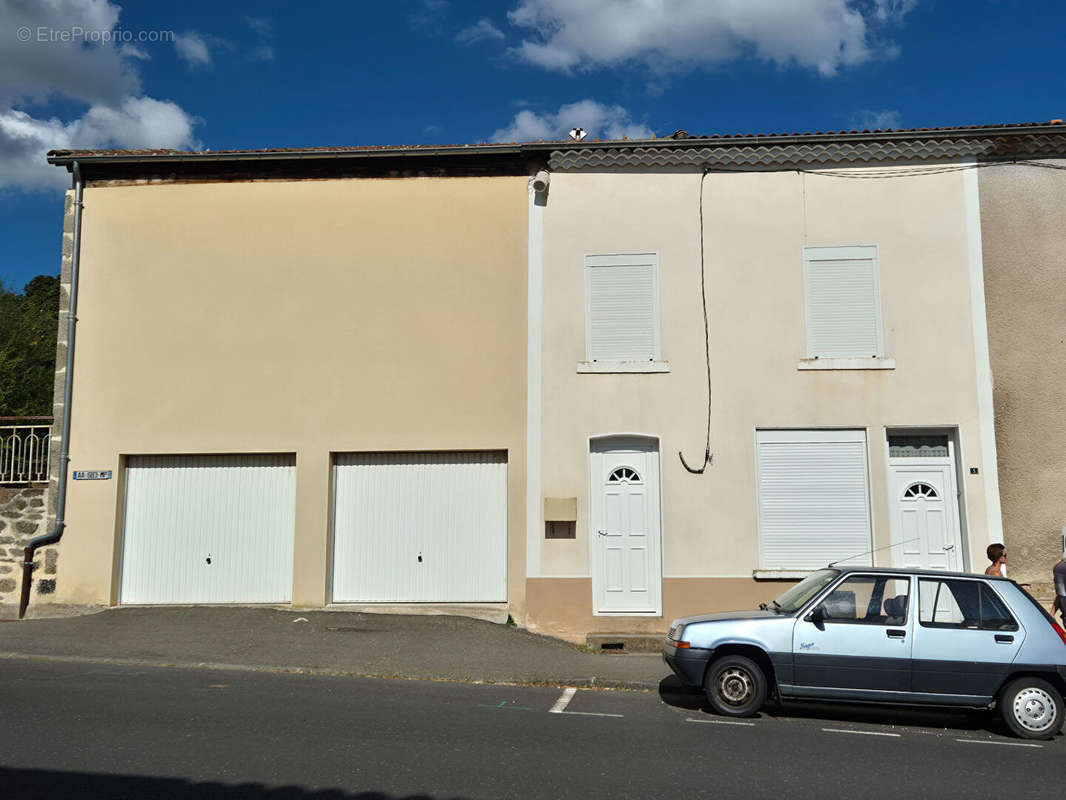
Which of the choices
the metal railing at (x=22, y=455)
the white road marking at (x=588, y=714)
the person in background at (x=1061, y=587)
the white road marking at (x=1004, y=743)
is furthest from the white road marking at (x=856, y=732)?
the metal railing at (x=22, y=455)

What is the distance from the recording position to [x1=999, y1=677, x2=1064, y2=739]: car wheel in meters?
7.63

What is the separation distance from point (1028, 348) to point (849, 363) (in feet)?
7.97

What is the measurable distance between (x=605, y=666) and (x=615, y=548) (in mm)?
2250

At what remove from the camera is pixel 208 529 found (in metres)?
12.9

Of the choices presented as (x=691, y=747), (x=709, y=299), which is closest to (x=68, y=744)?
(x=691, y=747)

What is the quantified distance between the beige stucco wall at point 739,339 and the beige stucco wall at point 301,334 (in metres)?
0.74

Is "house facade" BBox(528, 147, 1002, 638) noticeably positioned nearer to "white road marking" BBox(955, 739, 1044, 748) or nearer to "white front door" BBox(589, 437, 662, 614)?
"white front door" BBox(589, 437, 662, 614)

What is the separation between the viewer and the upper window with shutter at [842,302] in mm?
12312

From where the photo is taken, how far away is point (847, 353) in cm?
1230

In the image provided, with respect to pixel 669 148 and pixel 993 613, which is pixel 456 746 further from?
pixel 669 148

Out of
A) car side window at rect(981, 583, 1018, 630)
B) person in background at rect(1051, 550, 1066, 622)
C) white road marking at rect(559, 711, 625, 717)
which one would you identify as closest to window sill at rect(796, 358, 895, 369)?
person in background at rect(1051, 550, 1066, 622)

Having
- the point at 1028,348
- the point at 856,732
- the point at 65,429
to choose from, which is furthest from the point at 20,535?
the point at 1028,348

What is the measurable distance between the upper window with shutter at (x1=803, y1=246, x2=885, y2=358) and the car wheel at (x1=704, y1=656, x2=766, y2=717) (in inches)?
221

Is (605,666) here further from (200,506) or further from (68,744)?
(200,506)
